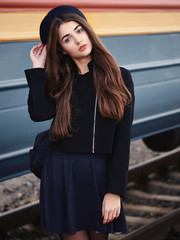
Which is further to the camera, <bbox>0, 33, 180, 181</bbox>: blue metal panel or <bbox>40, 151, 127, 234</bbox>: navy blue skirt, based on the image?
<bbox>0, 33, 180, 181</bbox>: blue metal panel

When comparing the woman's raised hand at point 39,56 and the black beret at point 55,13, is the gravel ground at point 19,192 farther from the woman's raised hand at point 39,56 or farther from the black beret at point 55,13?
the black beret at point 55,13

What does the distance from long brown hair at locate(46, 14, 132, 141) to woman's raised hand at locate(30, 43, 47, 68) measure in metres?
0.06

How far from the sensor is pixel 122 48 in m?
2.41

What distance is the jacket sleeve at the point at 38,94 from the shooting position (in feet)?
4.86

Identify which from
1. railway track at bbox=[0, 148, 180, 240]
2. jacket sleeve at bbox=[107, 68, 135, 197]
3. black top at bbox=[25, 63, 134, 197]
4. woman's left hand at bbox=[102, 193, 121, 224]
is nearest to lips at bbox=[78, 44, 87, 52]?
black top at bbox=[25, 63, 134, 197]

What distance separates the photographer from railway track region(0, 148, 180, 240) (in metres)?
2.65

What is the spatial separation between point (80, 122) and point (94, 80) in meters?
0.18

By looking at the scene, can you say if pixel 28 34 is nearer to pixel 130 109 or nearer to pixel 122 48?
pixel 122 48

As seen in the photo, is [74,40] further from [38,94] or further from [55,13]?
[38,94]

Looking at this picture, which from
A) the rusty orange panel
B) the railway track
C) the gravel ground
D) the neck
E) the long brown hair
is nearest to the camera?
the long brown hair

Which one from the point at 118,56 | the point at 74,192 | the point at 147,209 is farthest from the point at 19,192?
the point at 74,192

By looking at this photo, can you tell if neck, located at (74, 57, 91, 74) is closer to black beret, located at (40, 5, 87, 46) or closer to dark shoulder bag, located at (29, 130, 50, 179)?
black beret, located at (40, 5, 87, 46)

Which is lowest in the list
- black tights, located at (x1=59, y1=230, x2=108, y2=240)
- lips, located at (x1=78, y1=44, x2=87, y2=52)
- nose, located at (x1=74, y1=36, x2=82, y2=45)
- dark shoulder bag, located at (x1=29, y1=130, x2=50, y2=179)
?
black tights, located at (x1=59, y1=230, x2=108, y2=240)

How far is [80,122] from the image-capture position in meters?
1.48
